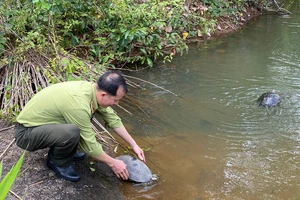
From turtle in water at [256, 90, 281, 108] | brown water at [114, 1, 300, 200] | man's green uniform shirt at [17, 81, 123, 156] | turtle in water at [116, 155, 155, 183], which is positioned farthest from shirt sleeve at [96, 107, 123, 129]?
turtle in water at [256, 90, 281, 108]

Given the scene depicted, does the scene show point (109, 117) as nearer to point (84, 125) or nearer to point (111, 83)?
point (84, 125)

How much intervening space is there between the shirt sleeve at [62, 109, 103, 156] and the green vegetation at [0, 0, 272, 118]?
1293 mm

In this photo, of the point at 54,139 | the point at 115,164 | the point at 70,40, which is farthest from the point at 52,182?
the point at 70,40

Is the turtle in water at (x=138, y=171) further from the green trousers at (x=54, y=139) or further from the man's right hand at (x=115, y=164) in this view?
the green trousers at (x=54, y=139)

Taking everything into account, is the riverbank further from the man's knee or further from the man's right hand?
the man's knee

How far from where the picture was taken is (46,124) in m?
2.53

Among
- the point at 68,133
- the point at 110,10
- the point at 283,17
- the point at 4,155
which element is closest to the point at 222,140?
the point at 68,133

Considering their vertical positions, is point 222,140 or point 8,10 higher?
point 8,10

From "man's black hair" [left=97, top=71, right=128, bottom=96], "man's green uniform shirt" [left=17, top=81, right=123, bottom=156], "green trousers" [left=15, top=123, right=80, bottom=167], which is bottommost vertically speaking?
"green trousers" [left=15, top=123, right=80, bottom=167]

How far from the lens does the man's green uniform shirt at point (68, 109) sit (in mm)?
2420

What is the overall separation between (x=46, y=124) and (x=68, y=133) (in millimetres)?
220

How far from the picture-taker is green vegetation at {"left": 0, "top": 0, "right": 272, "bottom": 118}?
157 inches

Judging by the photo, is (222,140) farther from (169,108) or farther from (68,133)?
(68,133)

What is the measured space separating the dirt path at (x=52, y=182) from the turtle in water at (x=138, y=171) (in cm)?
16
